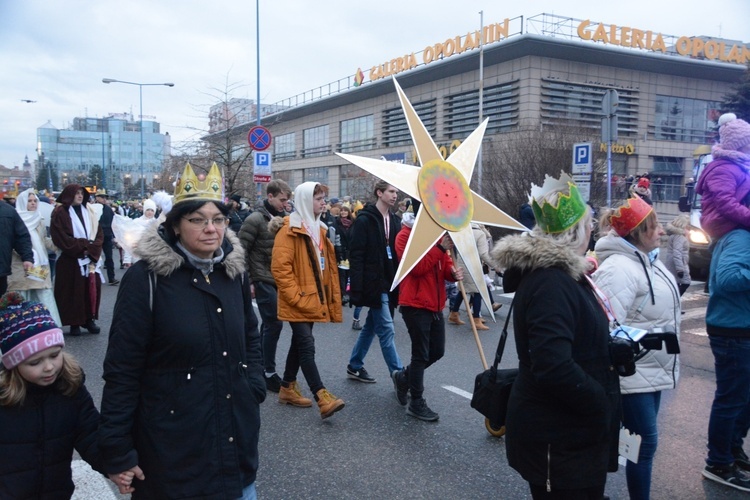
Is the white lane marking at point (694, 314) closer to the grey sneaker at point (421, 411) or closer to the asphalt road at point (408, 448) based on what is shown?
A: the asphalt road at point (408, 448)

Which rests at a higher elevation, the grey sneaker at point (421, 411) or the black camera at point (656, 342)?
the black camera at point (656, 342)

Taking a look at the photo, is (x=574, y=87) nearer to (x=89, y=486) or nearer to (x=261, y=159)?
(x=261, y=159)

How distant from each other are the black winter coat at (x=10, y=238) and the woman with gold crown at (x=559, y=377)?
6.01m

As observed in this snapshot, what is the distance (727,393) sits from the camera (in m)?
3.79

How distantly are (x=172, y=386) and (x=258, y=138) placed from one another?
14.4 meters

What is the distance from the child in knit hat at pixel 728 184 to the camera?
12.7 ft

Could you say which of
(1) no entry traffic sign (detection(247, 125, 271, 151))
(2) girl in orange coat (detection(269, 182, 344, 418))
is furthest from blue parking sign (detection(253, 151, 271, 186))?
(2) girl in orange coat (detection(269, 182, 344, 418))

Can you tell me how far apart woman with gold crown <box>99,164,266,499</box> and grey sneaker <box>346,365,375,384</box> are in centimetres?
374

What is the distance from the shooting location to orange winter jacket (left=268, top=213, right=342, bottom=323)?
5125mm

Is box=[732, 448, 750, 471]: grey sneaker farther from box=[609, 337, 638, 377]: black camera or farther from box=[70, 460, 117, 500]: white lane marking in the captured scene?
box=[70, 460, 117, 500]: white lane marking

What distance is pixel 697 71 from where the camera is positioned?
36125 millimetres

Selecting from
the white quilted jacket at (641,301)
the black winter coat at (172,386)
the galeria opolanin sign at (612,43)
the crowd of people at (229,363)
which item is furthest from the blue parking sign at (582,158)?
the galeria opolanin sign at (612,43)

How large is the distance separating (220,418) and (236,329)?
0.35 metres

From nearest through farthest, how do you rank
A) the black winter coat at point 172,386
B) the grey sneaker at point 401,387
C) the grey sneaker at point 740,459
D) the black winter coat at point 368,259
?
the black winter coat at point 172,386 < the grey sneaker at point 740,459 < the grey sneaker at point 401,387 < the black winter coat at point 368,259
